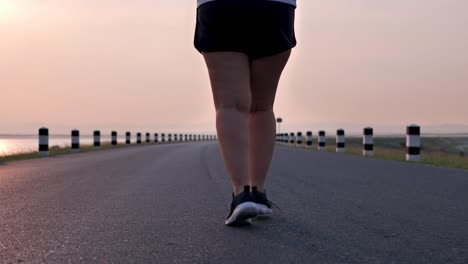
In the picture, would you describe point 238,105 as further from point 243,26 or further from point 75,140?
point 75,140

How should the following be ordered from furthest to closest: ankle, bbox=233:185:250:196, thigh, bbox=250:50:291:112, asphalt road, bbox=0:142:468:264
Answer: thigh, bbox=250:50:291:112, ankle, bbox=233:185:250:196, asphalt road, bbox=0:142:468:264

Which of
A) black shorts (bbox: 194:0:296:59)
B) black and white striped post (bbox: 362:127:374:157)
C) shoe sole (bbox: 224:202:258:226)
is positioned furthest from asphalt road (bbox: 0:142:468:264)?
black and white striped post (bbox: 362:127:374:157)

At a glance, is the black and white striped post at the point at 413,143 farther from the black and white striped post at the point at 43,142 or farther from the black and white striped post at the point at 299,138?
the black and white striped post at the point at 299,138

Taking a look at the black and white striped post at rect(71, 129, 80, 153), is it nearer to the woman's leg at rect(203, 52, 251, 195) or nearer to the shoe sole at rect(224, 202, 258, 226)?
the woman's leg at rect(203, 52, 251, 195)

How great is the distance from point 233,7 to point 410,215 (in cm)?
165

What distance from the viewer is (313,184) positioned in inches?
198

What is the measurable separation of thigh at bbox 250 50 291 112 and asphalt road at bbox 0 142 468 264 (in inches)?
27.8

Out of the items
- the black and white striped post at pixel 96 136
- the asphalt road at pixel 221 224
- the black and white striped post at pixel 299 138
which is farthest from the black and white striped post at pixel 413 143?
the black and white striped post at pixel 299 138

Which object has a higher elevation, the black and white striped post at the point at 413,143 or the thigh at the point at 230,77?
the thigh at the point at 230,77

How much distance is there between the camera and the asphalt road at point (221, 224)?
7.14ft

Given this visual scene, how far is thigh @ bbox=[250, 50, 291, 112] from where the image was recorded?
10.3 ft

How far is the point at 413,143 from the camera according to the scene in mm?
9984

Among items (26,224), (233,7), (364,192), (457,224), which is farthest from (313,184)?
(26,224)

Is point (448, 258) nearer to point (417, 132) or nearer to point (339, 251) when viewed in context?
point (339, 251)
